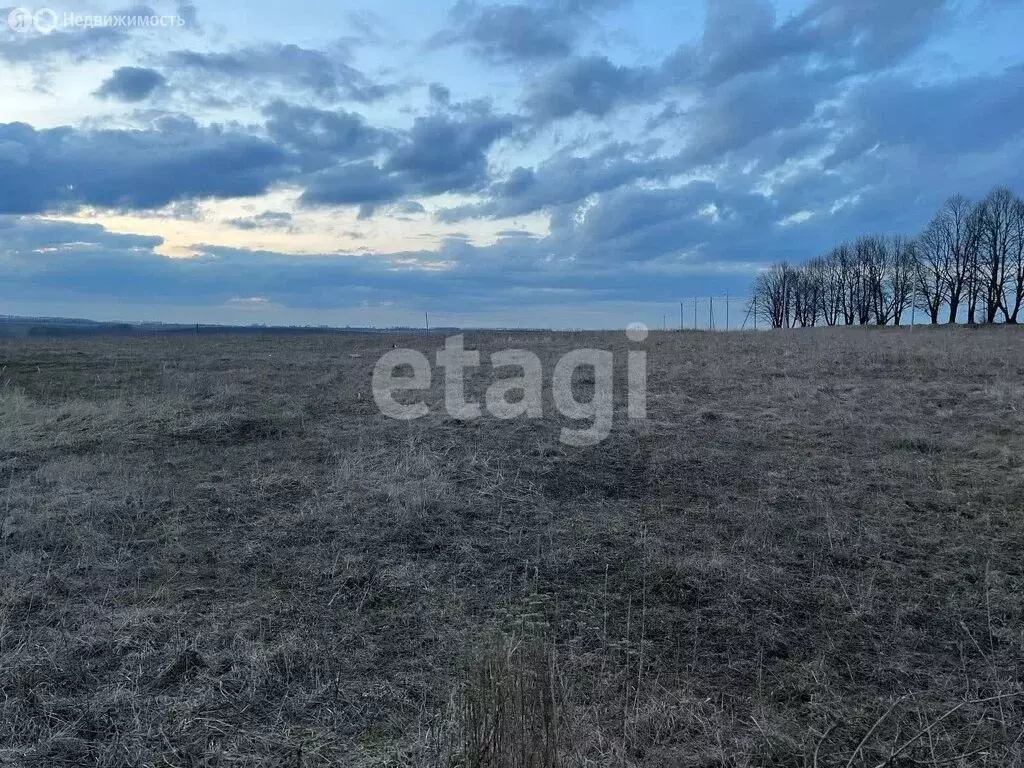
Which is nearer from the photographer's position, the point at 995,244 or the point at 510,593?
the point at 510,593

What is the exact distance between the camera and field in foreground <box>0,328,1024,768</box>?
3084mm

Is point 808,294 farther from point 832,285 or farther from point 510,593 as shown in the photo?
point 510,593

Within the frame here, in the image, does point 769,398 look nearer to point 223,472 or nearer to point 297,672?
point 223,472

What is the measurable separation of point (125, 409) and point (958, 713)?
40.4ft

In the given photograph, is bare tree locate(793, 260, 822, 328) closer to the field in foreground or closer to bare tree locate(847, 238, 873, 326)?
bare tree locate(847, 238, 873, 326)

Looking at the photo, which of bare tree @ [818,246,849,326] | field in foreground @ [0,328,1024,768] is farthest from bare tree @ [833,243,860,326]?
field in foreground @ [0,328,1024,768]

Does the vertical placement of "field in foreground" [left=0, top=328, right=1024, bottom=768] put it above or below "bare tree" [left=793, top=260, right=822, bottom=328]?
below

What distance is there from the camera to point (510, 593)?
4773 millimetres

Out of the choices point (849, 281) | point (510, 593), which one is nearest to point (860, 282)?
point (849, 281)

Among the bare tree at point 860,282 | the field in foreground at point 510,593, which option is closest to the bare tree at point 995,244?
the bare tree at point 860,282

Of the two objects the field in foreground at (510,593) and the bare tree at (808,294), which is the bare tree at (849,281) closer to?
the bare tree at (808,294)

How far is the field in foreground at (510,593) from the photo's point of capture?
308 centimetres

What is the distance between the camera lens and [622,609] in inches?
178

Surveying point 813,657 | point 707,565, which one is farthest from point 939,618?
point 707,565
